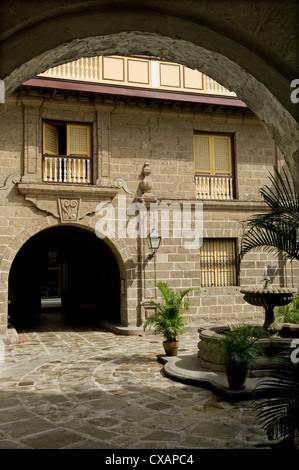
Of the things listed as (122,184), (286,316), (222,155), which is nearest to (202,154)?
A: (222,155)

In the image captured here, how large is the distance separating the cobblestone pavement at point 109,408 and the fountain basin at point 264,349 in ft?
2.37

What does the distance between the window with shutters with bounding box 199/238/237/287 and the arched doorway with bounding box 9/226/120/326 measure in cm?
291

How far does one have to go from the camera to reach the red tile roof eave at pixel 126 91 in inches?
419

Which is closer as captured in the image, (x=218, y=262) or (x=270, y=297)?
(x=270, y=297)

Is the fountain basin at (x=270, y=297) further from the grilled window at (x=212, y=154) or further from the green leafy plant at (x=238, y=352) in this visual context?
the grilled window at (x=212, y=154)

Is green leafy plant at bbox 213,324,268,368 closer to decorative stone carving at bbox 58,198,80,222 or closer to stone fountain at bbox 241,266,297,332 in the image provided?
stone fountain at bbox 241,266,297,332

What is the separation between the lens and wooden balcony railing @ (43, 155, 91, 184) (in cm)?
1122

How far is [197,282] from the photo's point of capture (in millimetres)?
11977

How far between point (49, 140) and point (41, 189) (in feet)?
5.23

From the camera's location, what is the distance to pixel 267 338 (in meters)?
6.23

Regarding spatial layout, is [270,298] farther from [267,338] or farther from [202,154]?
[202,154]

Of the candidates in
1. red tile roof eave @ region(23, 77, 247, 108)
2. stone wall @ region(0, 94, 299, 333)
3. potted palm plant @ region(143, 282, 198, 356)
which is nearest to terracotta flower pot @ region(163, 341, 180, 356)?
potted palm plant @ region(143, 282, 198, 356)

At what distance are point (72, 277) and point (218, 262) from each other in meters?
8.47
